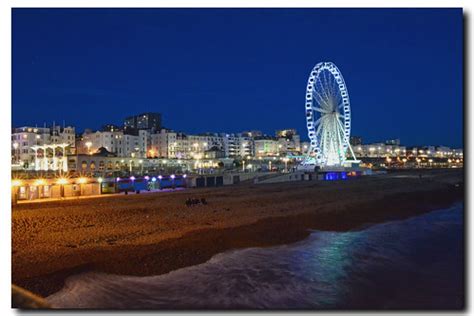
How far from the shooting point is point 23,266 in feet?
29.0

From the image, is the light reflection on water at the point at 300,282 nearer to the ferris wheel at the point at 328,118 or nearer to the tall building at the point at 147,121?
the ferris wheel at the point at 328,118

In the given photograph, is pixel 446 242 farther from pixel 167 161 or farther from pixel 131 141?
pixel 131 141

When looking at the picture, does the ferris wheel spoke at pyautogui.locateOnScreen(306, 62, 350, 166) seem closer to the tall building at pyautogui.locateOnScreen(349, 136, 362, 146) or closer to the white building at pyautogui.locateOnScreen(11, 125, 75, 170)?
the white building at pyautogui.locateOnScreen(11, 125, 75, 170)

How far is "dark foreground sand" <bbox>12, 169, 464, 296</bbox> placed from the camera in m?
9.35

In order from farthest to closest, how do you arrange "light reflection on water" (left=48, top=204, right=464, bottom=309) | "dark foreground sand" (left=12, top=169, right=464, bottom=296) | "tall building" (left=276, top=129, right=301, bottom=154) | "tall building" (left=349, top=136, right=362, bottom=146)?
"tall building" (left=349, top=136, right=362, bottom=146) < "tall building" (left=276, top=129, right=301, bottom=154) < "dark foreground sand" (left=12, top=169, right=464, bottom=296) < "light reflection on water" (left=48, top=204, right=464, bottom=309)

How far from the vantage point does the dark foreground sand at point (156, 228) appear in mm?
9352

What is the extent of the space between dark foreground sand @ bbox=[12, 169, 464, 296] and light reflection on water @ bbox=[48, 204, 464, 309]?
627mm

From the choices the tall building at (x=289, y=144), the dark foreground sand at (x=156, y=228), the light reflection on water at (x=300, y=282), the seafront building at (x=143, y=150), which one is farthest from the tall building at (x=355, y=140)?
the light reflection on water at (x=300, y=282)

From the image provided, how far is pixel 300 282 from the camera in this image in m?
8.75

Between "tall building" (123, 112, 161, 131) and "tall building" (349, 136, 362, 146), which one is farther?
"tall building" (349, 136, 362, 146)

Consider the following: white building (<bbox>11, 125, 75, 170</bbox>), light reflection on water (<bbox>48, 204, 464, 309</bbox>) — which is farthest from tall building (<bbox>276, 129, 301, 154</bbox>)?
light reflection on water (<bbox>48, 204, 464, 309</bbox>)

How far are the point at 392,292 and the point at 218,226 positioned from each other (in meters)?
7.43
